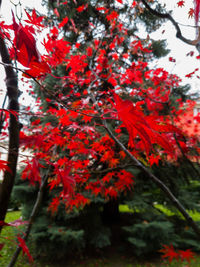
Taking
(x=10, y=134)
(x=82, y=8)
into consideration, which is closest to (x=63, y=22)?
(x=82, y=8)

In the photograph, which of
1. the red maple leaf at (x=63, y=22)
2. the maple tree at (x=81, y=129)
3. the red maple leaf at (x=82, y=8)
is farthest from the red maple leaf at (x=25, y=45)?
the red maple leaf at (x=82, y=8)

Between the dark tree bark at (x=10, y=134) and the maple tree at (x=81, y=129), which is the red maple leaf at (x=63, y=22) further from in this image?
the dark tree bark at (x=10, y=134)

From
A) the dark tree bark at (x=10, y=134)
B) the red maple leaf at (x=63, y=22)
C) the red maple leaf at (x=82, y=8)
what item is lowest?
the dark tree bark at (x=10, y=134)

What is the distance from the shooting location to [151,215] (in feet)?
15.1

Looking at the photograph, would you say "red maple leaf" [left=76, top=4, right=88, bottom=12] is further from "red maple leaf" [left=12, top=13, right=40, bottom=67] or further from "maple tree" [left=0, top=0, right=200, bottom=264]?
"red maple leaf" [left=12, top=13, right=40, bottom=67]

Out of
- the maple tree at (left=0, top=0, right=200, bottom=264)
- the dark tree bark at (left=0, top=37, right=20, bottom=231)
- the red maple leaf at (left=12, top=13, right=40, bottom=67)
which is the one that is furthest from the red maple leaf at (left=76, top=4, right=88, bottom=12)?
the red maple leaf at (left=12, top=13, right=40, bottom=67)

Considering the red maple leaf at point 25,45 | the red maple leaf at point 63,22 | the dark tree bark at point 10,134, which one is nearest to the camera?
the red maple leaf at point 25,45

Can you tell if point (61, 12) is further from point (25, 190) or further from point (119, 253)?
point (119, 253)

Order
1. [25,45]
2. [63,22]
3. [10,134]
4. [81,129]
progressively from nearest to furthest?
[25,45] < [10,134] < [81,129] < [63,22]

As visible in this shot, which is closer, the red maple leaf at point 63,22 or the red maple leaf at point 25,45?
the red maple leaf at point 25,45

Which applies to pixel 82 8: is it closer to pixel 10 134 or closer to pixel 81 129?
pixel 81 129

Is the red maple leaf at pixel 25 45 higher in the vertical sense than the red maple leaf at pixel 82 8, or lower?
lower

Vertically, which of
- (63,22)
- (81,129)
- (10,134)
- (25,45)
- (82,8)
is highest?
(82,8)

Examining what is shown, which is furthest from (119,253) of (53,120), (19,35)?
(19,35)
